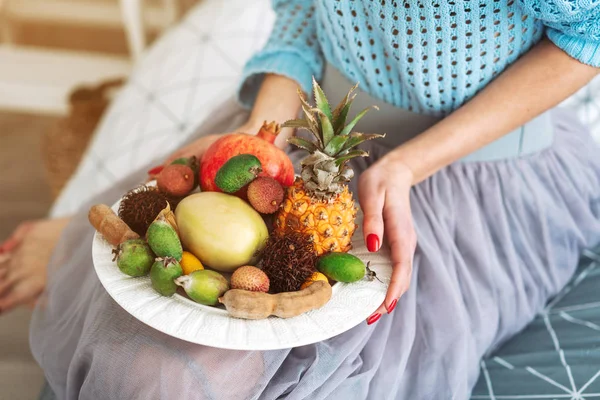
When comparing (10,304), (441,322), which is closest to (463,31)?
(441,322)

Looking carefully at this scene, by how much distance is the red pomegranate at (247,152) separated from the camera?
754 millimetres

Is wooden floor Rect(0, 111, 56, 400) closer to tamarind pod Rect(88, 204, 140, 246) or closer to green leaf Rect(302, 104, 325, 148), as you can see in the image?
tamarind pod Rect(88, 204, 140, 246)

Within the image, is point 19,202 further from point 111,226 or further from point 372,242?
point 372,242

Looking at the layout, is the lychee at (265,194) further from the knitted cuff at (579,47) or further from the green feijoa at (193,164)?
the knitted cuff at (579,47)

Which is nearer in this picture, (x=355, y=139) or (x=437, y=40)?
(x=355, y=139)

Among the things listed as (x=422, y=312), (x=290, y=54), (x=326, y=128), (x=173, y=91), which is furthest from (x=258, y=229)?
(x=173, y=91)

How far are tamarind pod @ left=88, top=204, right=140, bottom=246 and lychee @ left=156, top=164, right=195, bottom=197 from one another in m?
0.07

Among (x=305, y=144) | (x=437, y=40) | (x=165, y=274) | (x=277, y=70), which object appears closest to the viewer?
(x=165, y=274)

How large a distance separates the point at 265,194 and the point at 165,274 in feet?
0.52

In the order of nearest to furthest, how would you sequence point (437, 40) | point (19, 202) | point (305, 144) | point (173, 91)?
1. point (305, 144)
2. point (437, 40)
3. point (173, 91)
4. point (19, 202)

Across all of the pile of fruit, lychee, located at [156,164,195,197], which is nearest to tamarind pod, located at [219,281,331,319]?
the pile of fruit

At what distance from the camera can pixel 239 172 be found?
708 mm

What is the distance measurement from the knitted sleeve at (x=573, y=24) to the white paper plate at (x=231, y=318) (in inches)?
16.9

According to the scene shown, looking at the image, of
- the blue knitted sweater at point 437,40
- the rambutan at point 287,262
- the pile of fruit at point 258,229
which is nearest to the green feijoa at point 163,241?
the pile of fruit at point 258,229
